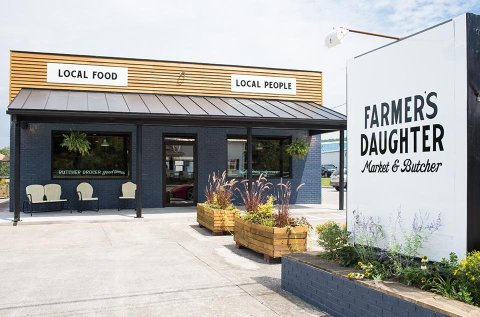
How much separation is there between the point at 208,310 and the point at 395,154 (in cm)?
271

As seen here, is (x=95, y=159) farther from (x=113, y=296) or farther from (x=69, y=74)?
(x=113, y=296)

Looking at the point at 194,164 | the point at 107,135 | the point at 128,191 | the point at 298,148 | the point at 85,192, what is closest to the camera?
the point at 85,192

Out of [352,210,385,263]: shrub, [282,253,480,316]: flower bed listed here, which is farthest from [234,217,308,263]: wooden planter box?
[352,210,385,263]: shrub

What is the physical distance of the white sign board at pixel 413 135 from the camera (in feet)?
13.8

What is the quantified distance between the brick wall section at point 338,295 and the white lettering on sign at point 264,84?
41.7 ft

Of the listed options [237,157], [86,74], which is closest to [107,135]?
[86,74]

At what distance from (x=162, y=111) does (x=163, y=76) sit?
11.9 feet

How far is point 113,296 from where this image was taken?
19.0 feet

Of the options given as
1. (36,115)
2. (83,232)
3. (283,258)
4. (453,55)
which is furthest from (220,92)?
(453,55)

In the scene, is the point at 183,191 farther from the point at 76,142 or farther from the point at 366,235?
the point at 366,235

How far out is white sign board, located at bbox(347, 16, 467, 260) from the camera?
4.21 metres

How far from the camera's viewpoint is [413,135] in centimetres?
475

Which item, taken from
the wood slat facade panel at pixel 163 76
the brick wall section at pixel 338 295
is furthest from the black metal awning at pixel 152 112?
the brick wall section at pixel 338 295

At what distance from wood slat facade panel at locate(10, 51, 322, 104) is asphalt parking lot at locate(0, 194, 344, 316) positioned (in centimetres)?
635
